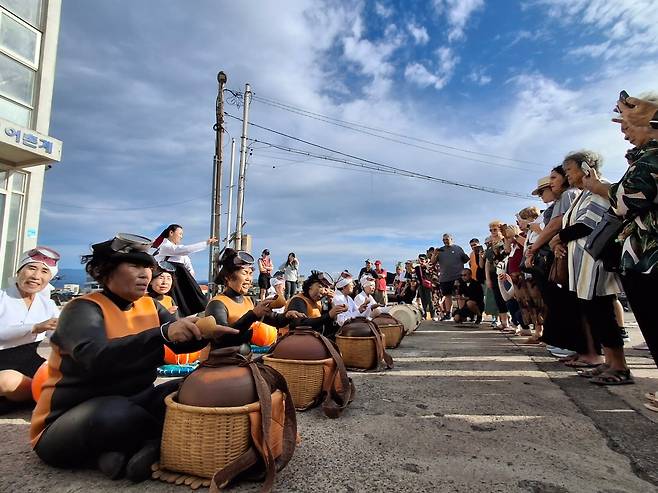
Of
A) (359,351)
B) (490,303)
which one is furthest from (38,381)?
(490,303)

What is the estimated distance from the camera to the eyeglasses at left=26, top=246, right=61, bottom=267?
10.4 feet

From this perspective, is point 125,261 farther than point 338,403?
No

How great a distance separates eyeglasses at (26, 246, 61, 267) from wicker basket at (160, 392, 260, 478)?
222 centimetres

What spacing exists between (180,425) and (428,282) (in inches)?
407

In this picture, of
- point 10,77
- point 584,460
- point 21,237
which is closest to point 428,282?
point 584,460

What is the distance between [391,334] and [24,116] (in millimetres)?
10890

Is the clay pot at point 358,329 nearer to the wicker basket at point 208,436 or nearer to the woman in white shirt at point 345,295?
the woman in white shirt at point 345,295

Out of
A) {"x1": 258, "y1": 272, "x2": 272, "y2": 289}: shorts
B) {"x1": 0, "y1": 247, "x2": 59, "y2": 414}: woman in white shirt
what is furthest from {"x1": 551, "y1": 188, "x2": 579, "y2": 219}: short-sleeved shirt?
{"x1": 258, "y1": 272, "x2": 272, "y2": 289}: shorts

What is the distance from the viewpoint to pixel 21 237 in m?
10.1

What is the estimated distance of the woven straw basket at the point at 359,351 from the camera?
14.0ft

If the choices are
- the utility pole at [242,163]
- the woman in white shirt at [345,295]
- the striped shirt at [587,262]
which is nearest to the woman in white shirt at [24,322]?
the woman in white shirt at [345,295]

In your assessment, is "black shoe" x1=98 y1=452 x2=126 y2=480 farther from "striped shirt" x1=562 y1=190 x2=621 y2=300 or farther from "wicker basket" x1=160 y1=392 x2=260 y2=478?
"striped shirt" x1=562 y1=190 x2=621 y2=300

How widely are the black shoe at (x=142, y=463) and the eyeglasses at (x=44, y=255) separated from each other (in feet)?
6.94

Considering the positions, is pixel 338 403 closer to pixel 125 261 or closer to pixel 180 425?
pixel 180 425
